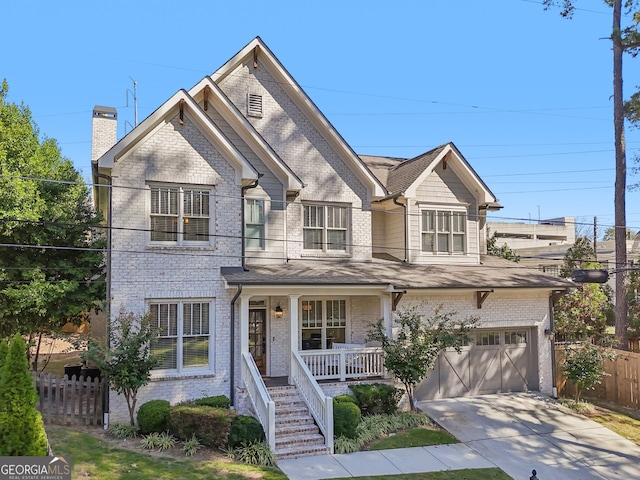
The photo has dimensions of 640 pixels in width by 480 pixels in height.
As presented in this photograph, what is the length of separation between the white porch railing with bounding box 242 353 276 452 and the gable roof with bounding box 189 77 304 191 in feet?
18.9

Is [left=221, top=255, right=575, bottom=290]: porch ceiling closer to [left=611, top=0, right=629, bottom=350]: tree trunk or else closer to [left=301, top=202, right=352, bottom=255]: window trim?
[left=301, top=202, right=352, bottom=255]: window trim

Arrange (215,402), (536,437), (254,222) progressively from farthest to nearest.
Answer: (254,222) < (536,437) < (215,402)

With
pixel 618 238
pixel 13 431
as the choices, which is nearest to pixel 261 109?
pixel 13 431

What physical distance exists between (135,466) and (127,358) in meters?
2.90

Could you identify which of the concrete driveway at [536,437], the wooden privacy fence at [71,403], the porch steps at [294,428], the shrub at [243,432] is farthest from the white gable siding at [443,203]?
the wooden privacy fence at [71,403]

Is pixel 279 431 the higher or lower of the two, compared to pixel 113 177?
lower

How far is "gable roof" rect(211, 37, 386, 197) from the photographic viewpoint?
58.6 feet

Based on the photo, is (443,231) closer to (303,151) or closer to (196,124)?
(303,151)

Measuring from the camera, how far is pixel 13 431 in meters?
8.98

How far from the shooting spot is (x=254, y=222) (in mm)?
16766

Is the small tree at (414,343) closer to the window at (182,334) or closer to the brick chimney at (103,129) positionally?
the window at (182,334)

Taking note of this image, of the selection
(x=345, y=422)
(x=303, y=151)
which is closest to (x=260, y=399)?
(x=345, y=422)

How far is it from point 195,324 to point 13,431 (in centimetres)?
602

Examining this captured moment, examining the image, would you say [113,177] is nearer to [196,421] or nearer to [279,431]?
[196,421]
